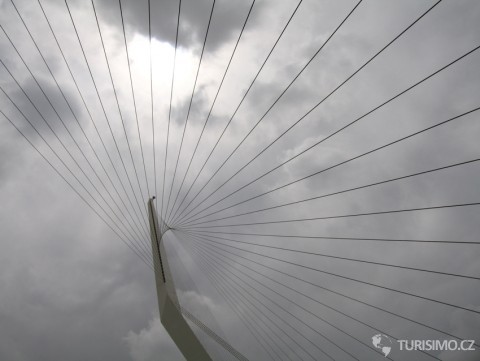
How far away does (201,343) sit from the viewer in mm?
11664

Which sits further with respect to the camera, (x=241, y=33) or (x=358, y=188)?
(x=358, y=188)

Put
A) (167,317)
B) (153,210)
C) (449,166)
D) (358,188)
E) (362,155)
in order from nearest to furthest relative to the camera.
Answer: (449,166)
(362,155)
(358,188)
(167,317)
(153,210)

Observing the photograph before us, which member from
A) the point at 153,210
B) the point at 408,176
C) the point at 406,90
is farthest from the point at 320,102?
the point at 153,210

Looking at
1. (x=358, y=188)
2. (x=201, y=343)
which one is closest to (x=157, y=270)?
(x=201, y=343)

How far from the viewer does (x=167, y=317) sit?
497 inches

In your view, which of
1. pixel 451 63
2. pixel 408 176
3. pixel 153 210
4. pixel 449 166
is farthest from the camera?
pixel 153 210

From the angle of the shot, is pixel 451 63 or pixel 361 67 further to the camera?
pixel 361 67

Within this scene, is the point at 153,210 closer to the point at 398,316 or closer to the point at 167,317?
the point at 167,317

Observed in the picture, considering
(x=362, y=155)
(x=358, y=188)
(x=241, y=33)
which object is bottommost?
(x=358, y=188)

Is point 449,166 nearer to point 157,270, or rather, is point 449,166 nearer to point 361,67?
point 361,67

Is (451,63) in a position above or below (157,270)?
above

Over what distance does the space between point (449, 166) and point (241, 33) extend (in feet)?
17.0

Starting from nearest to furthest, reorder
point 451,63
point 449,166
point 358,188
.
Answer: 1. point 451,63
2. point 449,166
3. point 358,188

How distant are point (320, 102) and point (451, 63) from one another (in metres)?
3.12
